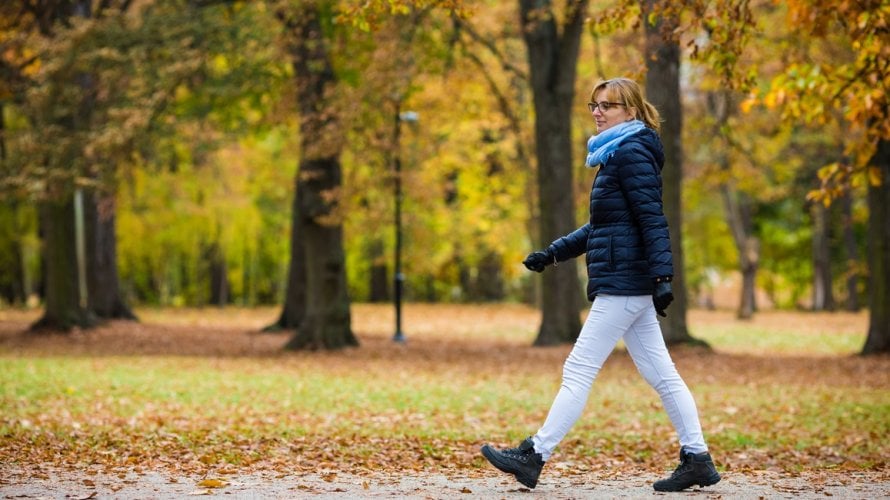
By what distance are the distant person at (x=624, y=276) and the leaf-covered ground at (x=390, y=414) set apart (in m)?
0.36

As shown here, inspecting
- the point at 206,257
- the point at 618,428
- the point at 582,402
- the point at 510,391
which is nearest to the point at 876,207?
the point at 510,391

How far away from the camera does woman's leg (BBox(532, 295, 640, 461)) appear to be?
6355 mm

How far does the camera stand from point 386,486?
672cm

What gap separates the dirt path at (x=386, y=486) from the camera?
6.39 m

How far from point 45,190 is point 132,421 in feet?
33.6

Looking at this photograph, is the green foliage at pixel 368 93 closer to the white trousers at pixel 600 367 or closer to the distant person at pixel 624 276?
the distant person at pixel 624 276

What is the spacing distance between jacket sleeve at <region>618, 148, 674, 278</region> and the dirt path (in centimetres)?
133

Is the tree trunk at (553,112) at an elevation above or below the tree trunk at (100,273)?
above

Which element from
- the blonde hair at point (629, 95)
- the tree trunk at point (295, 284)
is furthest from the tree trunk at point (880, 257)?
the blonde hair at point (629, 95)

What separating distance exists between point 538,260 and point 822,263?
137ft

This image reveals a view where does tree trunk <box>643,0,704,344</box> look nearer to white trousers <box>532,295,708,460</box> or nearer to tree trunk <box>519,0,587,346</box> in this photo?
tree trunk <box>519,0,587,346</box>

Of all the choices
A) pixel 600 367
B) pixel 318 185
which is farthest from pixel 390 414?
pixel 318 185

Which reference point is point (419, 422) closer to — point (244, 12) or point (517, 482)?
point (517, 482)

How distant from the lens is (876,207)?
→ 785 inches
